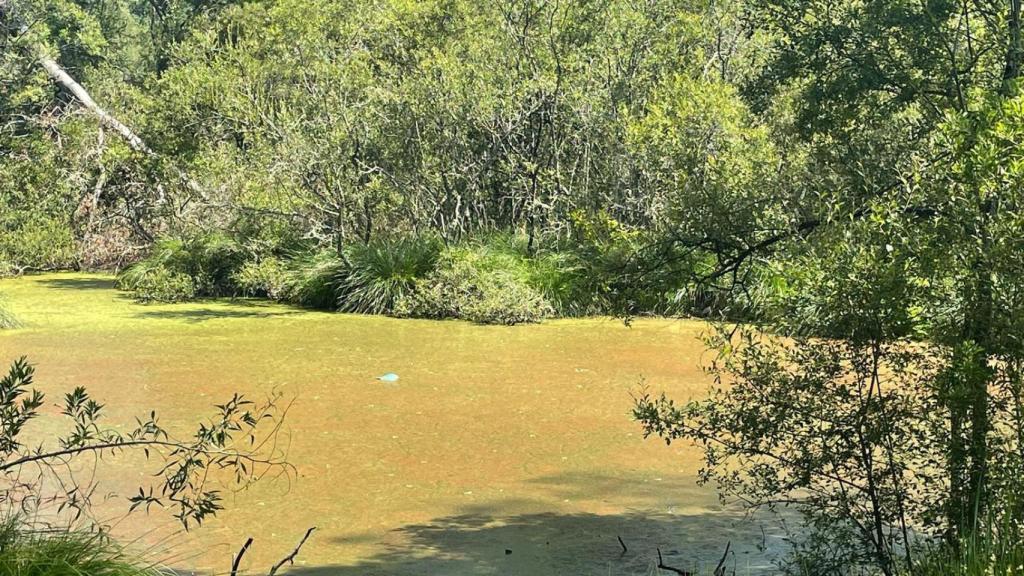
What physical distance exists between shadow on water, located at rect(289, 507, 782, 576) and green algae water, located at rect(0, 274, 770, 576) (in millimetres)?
13

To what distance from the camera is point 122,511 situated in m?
5.17

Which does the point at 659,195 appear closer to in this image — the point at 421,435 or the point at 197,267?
the point at 421,435

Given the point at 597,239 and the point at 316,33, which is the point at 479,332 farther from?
the point at 597,239

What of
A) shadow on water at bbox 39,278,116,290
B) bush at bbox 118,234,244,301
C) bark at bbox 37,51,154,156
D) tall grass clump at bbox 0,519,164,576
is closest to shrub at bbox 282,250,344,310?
bush at bbox 118,234,244,301

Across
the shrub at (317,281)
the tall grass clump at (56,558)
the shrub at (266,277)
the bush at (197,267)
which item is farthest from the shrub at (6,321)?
the tall grass clump at (56,558)

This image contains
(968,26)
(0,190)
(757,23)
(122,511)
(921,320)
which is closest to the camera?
(921,320)

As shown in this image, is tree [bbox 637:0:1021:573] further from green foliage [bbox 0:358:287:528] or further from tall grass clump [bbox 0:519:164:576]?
tall grass clump [bbox 0:519:164:576]

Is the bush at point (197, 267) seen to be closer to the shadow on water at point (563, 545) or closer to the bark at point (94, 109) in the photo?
the bark at point (94, 109)

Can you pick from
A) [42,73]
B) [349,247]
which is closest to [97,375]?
[349,247]

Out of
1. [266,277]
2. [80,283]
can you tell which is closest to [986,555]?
[266,277]

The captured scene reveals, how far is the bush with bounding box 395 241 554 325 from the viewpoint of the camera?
1090 cm

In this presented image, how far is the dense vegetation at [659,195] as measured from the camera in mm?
3320

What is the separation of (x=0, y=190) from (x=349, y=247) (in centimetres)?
639

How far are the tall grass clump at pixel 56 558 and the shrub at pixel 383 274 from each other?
8265 mm
